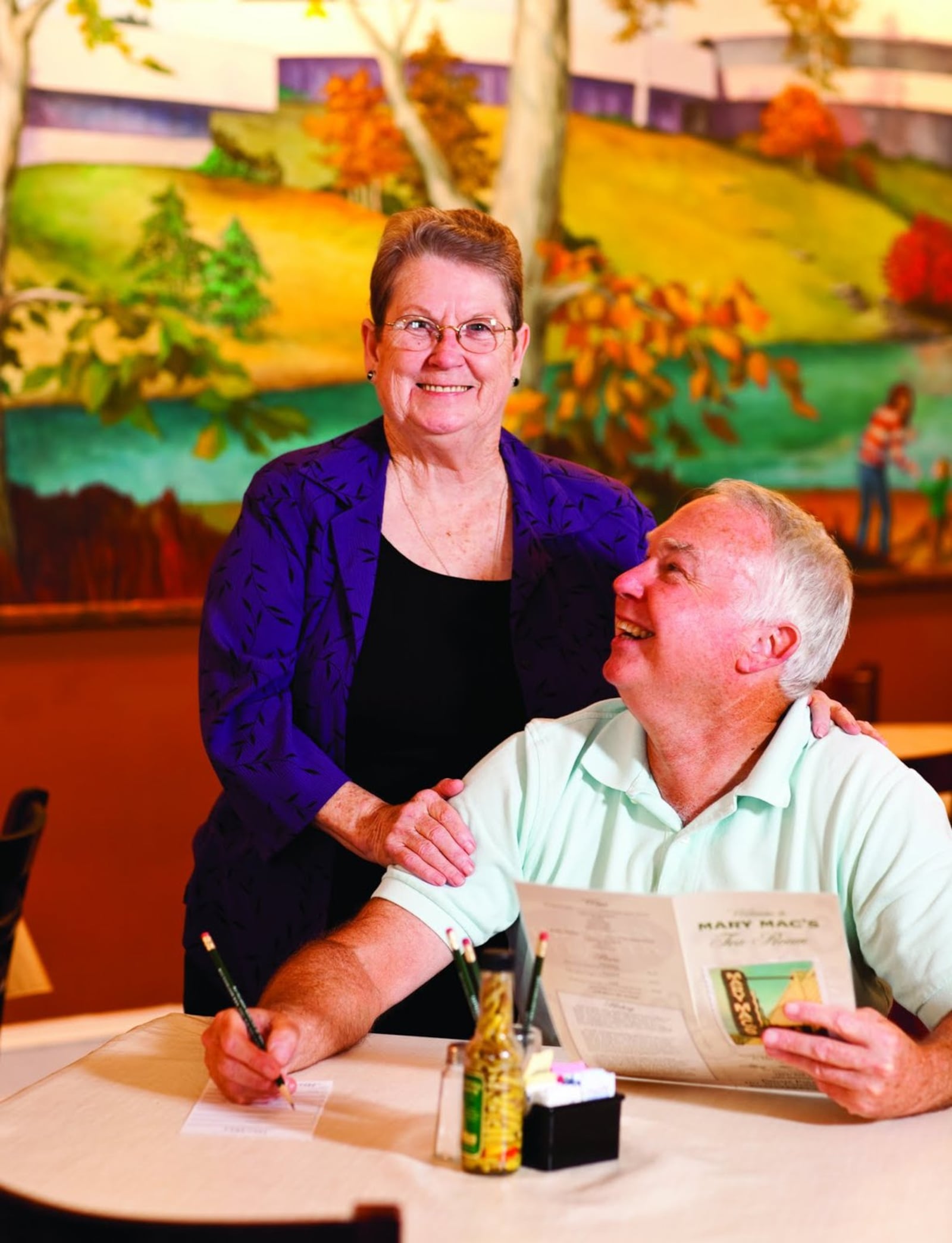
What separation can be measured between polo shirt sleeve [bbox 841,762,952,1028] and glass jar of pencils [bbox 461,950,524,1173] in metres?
Result: 0.53

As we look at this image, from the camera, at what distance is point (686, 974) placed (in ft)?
5.17

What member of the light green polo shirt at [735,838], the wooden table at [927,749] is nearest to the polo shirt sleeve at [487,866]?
the light green polo shirt at [735,838]

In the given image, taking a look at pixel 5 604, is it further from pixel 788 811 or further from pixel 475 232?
pixel 788 811

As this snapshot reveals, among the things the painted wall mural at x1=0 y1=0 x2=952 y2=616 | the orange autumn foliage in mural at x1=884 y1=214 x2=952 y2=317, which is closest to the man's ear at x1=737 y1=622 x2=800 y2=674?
the painted wall mural at x1=0 y1=0 x2=952 y2=616

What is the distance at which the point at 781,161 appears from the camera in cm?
519

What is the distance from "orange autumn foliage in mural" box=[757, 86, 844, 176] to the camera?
517 centimetres

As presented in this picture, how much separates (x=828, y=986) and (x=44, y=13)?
345 cm

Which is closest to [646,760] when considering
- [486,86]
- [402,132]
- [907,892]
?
[907,892]

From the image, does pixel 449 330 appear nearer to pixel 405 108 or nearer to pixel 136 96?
pixel 136 96

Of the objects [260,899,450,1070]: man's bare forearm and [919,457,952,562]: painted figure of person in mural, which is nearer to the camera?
[260,899,450,1070]: man's bare forearm

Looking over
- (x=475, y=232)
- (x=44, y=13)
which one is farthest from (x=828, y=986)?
(x=44, y=13)

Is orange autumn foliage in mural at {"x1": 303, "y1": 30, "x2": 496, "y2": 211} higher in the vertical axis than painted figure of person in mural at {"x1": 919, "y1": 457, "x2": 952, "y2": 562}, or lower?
higher

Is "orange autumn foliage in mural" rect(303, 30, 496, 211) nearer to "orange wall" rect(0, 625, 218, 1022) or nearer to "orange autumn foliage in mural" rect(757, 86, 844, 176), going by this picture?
"orange autumn foliage in mural" rect(757, 86, 844, 176)

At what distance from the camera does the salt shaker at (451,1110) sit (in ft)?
4.83
